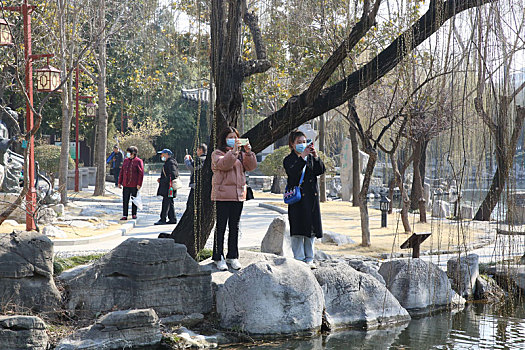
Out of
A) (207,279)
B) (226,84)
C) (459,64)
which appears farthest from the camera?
(226,84)

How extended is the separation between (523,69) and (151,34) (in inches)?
184

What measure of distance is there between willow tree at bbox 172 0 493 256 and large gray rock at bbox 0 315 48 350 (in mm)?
2544

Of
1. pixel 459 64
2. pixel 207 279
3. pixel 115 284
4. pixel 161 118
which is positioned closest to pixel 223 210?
pixel 207 279

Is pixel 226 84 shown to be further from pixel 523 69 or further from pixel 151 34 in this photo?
pixel 523 69

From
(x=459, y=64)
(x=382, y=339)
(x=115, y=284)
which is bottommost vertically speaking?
(x=382, y=339)

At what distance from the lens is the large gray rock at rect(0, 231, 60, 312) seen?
21.4 feet

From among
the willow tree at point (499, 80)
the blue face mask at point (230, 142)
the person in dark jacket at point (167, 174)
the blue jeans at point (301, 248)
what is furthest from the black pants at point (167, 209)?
the willow tree at point (499, 80)

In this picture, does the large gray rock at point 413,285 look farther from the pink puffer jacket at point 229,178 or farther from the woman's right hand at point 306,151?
the pink puffer jacket at point 229,178

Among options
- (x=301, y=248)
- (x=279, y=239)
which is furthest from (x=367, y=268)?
(x=279, y=239)

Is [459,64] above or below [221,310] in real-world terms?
above

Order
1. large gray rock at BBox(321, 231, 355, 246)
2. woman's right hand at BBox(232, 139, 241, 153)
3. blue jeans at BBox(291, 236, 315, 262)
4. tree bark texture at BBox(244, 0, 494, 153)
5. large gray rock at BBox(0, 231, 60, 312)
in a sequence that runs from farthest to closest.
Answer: large gray rock at BBox(321, 231, 355, 246) → blue jeans at BBox(291, 236, 315, 262) → woman's right hand at BBox(232, 139, 241, 153) → tree bark texture at BBox(244, 0, 494, 153) → large gray rock at BBox(0, 231, 60, 312)

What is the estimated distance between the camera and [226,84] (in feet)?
26.4

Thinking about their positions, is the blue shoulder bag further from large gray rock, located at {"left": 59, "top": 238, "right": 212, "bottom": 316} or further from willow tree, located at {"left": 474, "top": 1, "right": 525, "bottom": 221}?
willow tree, located at {"left": 474, "top": 1, "right": 525, "bottom": 221}

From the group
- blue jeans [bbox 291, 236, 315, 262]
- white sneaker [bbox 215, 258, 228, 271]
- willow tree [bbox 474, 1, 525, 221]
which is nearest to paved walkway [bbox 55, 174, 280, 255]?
blue jeans [bbox 291, 236, 315, 262]
